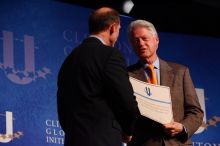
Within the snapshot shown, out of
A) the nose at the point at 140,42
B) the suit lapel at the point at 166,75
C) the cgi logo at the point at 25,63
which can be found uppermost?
the cgi logo at the point at 25,63

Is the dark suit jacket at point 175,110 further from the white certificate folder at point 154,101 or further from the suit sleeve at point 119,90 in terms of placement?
the suit sleeve at point 119,90

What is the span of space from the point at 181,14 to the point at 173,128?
2420mm

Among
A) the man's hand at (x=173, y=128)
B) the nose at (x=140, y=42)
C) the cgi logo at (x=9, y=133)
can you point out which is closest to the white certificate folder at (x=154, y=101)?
the man's hand at (x=173, y=128)

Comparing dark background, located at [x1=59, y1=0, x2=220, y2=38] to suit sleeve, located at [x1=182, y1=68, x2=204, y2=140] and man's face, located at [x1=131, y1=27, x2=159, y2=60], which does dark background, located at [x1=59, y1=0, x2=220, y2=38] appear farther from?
suit sleeve, located at [x1=182, y1=68, x2=204, y2=140]

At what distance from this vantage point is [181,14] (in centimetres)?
502

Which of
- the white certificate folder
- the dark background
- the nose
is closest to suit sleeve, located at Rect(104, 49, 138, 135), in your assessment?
the white certificate folder

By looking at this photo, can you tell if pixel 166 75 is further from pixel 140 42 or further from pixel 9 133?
pixel 9 133

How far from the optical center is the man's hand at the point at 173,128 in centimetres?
274

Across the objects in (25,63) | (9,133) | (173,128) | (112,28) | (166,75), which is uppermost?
(25,63)

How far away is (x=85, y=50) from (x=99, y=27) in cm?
13

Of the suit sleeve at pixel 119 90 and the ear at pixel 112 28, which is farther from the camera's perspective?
the ear at pixel 112 28

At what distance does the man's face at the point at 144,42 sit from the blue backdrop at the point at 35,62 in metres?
1.15

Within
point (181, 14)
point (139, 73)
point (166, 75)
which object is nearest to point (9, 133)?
point (139, 73)

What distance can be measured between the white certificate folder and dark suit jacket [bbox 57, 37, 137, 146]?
0.89ft
